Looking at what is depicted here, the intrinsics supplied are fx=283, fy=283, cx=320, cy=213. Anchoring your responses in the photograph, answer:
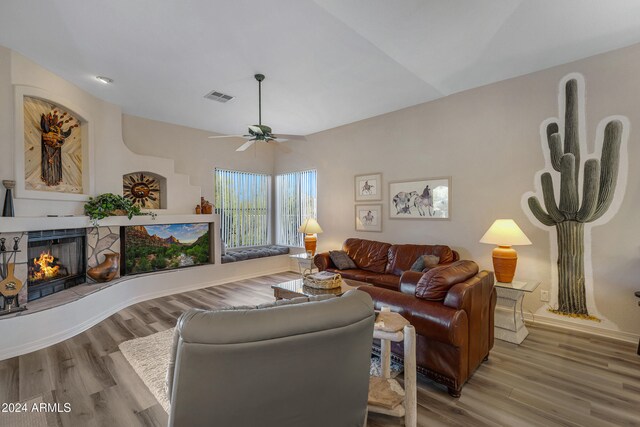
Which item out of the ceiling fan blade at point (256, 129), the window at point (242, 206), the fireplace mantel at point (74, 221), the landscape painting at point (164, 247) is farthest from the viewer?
the window at point (242, 206)

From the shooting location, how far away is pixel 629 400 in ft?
6.97

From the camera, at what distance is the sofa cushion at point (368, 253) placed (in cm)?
462

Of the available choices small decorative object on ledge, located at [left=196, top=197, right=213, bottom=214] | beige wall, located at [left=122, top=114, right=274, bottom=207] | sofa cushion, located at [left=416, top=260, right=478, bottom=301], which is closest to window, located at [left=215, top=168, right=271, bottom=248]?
beige wall, located at [left=122, top=114, right=274, bottom=207]

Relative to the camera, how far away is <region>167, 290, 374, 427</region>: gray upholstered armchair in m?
0.99

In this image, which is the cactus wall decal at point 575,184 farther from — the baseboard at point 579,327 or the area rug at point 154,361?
the area rug at point 154,361

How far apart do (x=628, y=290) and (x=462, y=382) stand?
8.05ft

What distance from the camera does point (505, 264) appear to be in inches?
132

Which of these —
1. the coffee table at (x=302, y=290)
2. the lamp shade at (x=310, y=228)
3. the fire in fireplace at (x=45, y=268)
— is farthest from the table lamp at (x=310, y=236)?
the fire in fireplace at (x=45, y=268)

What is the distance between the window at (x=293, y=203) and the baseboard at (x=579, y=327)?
4163 millimetres

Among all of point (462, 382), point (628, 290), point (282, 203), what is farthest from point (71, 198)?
point (628, 290)

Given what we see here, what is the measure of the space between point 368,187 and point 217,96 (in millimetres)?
2951

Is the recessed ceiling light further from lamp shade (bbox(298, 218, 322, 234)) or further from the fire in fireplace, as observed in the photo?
lamp shade (bbox(298, 218, 322, 234))

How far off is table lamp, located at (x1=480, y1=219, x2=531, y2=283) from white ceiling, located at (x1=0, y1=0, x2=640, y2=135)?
1.99 meters

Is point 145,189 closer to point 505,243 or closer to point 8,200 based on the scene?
point 8,200
